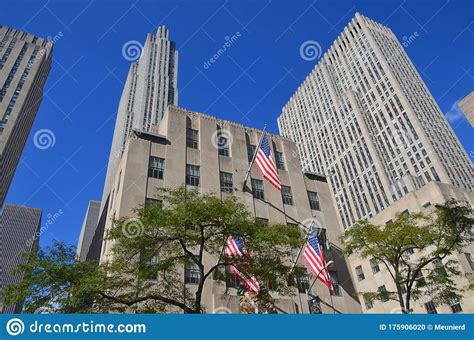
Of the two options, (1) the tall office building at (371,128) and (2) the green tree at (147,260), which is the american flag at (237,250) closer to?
(2) the green tree at (147,260)

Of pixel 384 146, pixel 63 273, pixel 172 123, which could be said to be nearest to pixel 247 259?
pixel 63 273

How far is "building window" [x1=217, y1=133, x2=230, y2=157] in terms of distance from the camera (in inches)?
1450

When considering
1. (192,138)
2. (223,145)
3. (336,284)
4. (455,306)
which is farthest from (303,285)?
(455,306)

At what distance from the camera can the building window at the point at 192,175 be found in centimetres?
3272

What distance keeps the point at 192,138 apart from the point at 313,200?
569 inches

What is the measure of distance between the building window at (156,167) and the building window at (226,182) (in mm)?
5814

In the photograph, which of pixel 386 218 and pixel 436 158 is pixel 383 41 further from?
pixel 386 218

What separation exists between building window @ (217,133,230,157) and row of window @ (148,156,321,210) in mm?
2832

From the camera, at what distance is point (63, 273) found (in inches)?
634

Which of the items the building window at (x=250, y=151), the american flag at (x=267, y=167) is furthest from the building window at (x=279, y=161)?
the american flag at (x=267, y=167)

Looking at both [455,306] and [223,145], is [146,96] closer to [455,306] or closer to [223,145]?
[223,145]

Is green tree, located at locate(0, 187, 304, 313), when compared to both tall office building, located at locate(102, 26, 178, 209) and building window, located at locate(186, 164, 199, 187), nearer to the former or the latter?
building window, located at locate(186, 164, 199, 187)

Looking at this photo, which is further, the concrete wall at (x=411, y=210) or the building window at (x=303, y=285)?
the concrete wall at (x=411, y=210)

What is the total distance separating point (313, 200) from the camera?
38094mm
